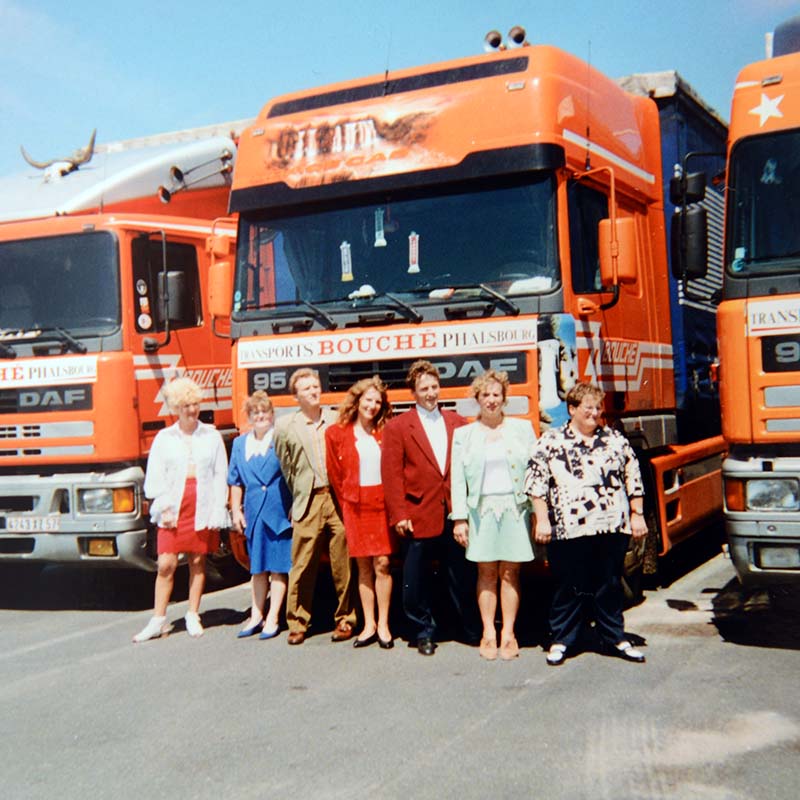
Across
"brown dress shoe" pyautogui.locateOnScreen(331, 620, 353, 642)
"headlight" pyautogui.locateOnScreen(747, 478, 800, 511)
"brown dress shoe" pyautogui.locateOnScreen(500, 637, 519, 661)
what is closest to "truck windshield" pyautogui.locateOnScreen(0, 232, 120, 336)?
"brown dress shoe" pyautogui.locateOnScreen(331, 620, 353, 642)

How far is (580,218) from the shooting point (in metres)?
7.10

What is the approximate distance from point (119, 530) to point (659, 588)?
421cm

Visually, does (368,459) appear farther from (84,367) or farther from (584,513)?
(84,367)

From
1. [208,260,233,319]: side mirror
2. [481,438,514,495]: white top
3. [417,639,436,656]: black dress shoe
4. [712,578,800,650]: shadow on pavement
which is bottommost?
[712,578,800,650]: shadow on pavement

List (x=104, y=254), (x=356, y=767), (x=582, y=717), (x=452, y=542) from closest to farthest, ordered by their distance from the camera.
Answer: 1. (x=356, y=767)
2. (x=582, y=717)
3. (x=452, y=542)
4. (x=104, y=254)

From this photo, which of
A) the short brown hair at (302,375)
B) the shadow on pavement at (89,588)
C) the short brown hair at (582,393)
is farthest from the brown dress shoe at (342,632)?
the shadow on pavement at (89,588)

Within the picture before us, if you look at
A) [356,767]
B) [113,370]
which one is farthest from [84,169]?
[356,767]

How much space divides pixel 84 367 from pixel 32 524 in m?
1.29

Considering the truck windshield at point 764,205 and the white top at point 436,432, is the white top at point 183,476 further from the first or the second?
the truck windshield at point 764,205

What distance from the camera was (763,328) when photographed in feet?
20.9

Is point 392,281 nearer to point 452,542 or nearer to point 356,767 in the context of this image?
point 452,542

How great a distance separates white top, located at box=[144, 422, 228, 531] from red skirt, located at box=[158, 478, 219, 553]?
0.12 ft

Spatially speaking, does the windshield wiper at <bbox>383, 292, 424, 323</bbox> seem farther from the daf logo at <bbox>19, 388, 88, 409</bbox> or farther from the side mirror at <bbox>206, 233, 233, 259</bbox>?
the daf logo at <bbox>19, 388, 88, 409</bbox>

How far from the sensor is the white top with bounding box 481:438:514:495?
265 inches
